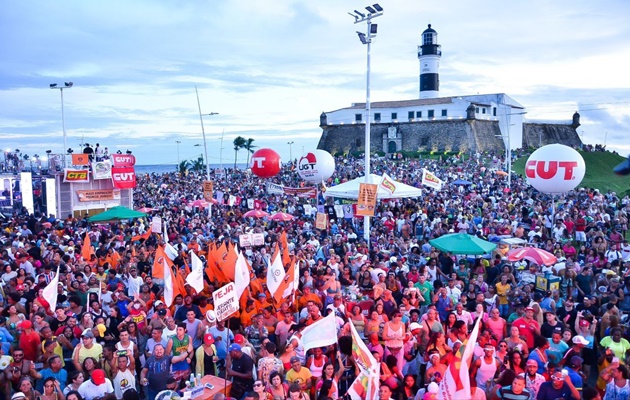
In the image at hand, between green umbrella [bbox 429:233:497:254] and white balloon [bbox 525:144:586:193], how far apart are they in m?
4.57

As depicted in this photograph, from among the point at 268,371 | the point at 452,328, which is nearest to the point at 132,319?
the point at 268,371

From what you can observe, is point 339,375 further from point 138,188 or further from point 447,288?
point 138,188

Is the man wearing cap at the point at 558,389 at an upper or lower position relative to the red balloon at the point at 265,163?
lower

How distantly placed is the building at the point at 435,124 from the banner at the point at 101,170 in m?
43.6

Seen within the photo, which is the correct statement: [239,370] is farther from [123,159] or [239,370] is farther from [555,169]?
[123,159]

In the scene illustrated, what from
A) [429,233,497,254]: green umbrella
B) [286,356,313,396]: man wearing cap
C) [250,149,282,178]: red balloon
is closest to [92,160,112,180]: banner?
[250,149,282,178]: red balloon

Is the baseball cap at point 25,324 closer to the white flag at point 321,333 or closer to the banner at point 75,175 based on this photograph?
the white flag at point 321,333

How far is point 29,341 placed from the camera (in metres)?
7.96

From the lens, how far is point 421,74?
70.8 metres

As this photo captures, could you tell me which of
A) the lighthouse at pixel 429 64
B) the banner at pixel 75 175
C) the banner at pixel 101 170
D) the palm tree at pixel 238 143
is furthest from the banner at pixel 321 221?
the palm tree at pixel 238 143

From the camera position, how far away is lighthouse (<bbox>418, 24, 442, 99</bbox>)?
68.7 m

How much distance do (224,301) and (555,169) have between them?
38.3ft

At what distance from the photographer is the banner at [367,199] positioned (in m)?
15.7

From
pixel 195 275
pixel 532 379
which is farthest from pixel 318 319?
pixel 532 379
